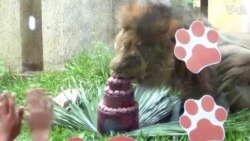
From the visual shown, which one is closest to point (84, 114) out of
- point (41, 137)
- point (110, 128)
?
point (110, 128)

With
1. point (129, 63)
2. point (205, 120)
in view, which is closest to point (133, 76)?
point (129, 63)

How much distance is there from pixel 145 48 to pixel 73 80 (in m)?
0.61

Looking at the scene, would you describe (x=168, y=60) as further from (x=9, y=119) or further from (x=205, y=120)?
(x=9, y=119)

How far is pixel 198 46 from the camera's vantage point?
2195 mm

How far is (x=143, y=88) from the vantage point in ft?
8.40

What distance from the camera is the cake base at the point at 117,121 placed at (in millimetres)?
2546

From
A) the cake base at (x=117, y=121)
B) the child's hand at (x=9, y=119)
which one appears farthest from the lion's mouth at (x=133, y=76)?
the child's hand at (x=9, y=119)

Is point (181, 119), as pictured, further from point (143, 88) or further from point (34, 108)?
point (34, 108)

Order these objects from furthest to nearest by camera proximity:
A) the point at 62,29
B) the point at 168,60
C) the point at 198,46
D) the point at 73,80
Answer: the point at 73,80
the point at 62,29
the point at 168,60
the point at 198,46

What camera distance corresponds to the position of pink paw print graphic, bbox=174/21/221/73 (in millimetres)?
2201

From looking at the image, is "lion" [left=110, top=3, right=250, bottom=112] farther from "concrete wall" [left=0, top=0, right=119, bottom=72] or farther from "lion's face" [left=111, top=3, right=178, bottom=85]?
"concrete wall" [left=0, top=0, right=119, bottom=72]

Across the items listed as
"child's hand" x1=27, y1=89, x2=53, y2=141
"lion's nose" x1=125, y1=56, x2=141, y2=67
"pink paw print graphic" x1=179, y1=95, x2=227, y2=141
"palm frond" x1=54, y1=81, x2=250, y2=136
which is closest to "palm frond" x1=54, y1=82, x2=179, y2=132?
"palm frond" x1=54, y1=81, x2=250, y2=136

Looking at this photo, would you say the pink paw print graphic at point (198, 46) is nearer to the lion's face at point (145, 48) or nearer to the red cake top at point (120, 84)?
the lion's face at point (145, 48)

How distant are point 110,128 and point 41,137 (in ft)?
1.40
